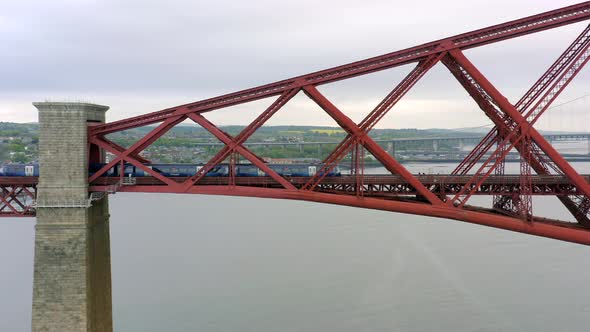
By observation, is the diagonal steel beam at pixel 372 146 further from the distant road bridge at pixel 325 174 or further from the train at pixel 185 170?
the train at pixel 185 170

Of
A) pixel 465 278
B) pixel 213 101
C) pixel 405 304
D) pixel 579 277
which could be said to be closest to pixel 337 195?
pixel 213 101

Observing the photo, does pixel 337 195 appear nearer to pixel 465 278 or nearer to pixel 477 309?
pixel 477 309

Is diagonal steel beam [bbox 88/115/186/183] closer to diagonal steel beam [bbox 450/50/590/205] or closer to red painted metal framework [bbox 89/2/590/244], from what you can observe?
red painted metal framework [bbox 89/2/590/244]

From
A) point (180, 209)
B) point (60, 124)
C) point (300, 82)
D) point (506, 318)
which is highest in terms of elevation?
point (300, 82)

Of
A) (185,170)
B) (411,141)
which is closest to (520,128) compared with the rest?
(185,170)

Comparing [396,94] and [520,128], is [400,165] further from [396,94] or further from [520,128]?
[520,128]

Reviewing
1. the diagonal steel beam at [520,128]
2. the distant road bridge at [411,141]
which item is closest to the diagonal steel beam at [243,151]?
the diagonal steel beam at [520,128]
